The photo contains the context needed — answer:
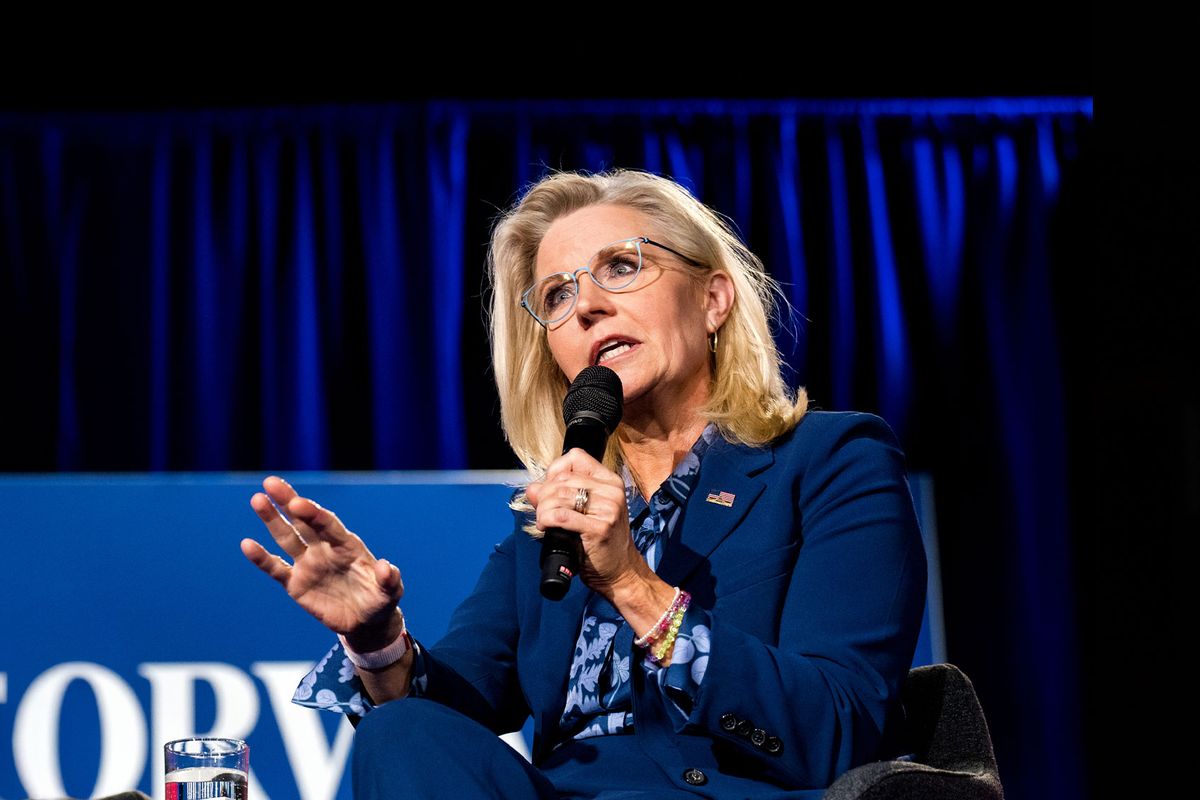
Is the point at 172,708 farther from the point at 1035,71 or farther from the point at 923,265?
the point at 1035,71

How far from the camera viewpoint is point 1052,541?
4.04 m

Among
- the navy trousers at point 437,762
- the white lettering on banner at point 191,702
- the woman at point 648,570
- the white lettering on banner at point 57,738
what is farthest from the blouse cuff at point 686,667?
the white lettering on banner at point 57,738

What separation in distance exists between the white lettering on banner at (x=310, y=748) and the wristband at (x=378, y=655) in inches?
58.4

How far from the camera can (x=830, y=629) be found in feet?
5.61

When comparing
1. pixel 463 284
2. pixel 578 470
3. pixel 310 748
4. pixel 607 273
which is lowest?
pixel 310 748

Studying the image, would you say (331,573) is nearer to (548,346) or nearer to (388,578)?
(388,578)

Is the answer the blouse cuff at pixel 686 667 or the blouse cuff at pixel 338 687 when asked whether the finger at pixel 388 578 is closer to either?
the blouse cuff at pixel 338 687

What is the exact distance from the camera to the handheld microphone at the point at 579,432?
1.49 m

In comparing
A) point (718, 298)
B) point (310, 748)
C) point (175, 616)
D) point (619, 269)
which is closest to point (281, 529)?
point (619, 269)

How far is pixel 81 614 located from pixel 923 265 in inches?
100.0

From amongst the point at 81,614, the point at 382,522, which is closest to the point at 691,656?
the point at 382,522

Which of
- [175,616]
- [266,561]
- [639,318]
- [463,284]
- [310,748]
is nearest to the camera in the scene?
[266,561]

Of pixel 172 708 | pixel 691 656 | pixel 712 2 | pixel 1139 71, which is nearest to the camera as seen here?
pixel 691 656

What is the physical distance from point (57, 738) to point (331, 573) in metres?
1.91
